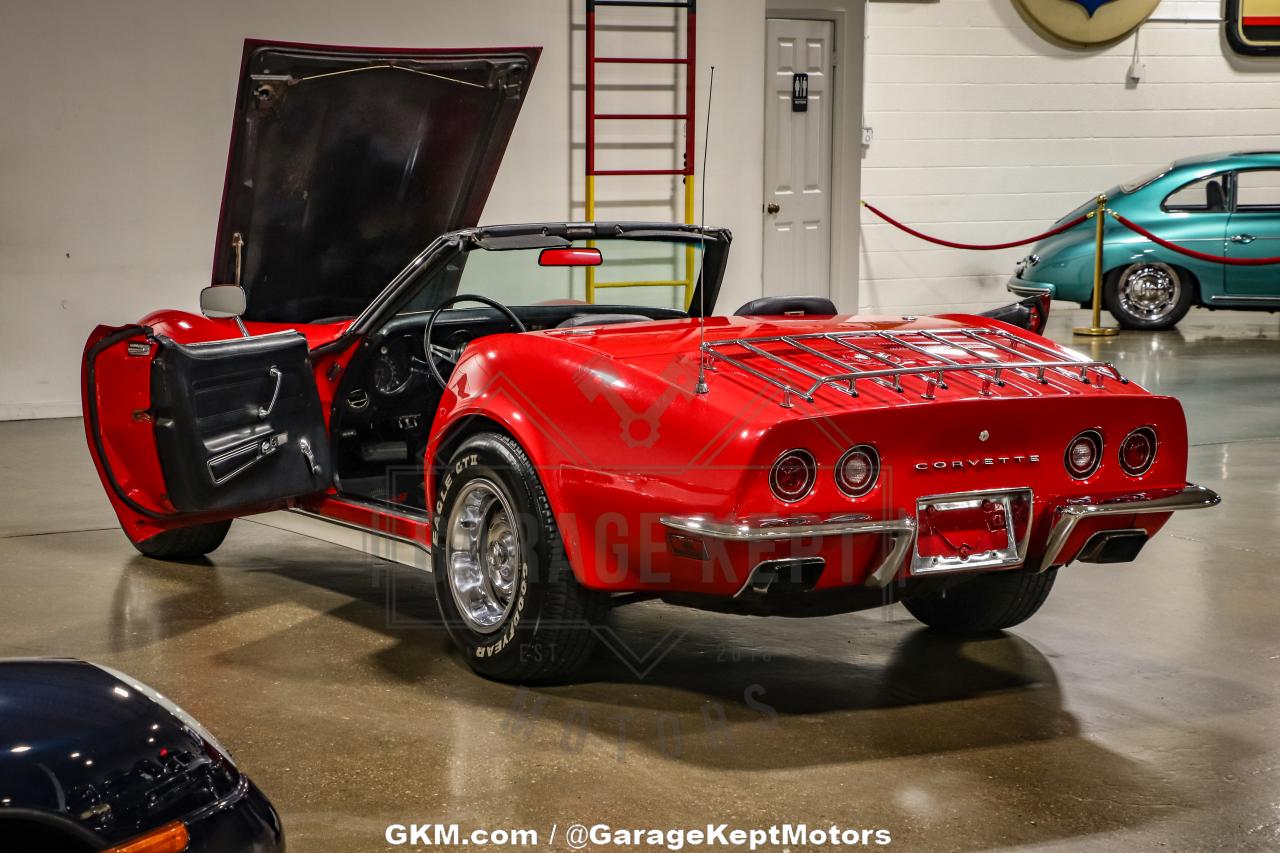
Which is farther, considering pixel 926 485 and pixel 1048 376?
pixel 1048 376

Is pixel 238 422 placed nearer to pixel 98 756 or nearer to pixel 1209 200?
pixel 98 756

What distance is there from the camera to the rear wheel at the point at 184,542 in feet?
17.6

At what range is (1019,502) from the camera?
3.60 m

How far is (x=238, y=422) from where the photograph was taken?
430 cm

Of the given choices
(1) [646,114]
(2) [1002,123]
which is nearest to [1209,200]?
(2) [1002,123]

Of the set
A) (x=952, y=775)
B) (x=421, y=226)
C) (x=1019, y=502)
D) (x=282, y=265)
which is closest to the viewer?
(x=952, y=775)

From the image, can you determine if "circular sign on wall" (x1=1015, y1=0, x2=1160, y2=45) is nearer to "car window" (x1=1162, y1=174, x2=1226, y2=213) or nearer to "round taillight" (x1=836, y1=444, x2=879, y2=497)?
"car window" (x1=1162, y1=174, x2=1226, y2=213)

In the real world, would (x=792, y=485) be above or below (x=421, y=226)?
below

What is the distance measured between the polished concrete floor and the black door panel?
18.1 inches

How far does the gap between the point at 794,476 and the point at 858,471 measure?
159 mm

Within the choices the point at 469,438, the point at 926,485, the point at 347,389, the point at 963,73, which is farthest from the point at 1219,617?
the point at 963,73

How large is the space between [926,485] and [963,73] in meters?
12.2

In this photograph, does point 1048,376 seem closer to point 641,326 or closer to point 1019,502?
point 1019,502

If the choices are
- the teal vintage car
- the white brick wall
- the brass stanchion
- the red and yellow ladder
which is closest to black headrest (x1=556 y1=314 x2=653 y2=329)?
the red and yellow ladder
